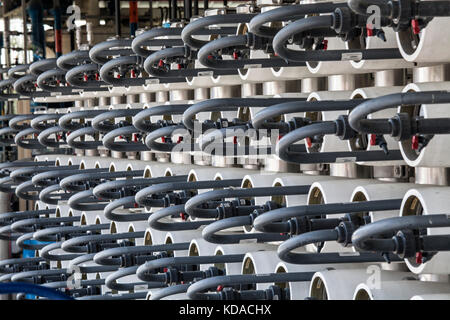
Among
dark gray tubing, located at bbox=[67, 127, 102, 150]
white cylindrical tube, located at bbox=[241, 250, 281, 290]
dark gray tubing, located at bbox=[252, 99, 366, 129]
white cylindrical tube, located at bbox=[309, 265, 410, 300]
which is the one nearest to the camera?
dark gray tubing, located at bbox=[252, 99, 366, 129]

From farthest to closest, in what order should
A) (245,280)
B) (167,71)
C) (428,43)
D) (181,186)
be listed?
(181,186)
(167,71)
(245,280)
(428,43)

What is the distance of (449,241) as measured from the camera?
1.66 meters

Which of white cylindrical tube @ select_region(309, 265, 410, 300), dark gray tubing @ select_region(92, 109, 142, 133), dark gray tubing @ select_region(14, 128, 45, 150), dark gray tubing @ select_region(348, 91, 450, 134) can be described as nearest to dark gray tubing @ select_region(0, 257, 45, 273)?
dark gray tubing @ select_region(14, 128, 45, 150)

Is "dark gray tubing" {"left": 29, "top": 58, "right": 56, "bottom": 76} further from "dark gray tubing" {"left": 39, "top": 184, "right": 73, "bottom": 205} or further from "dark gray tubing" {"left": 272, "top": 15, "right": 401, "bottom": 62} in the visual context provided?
"dark gray tubing" {"left": 272, "top": 15, "right": 401, "bottom": 62}

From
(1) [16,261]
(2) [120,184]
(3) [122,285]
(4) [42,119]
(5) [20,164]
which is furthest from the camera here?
(5) [20,164]

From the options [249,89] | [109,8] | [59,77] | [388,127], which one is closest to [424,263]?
[388,127]

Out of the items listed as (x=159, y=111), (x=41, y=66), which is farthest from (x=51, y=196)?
(x=159, y=111)

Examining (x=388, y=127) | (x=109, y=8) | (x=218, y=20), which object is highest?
(x=109, y=8)

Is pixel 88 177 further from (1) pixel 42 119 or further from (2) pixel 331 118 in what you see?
(2) pixel 331 118

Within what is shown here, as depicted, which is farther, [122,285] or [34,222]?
[34,222]

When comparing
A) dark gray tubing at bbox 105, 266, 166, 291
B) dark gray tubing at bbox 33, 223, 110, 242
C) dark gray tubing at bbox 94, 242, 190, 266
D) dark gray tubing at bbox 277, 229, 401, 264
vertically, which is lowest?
dark gray tubing at bbox 105, 266, 166, 291

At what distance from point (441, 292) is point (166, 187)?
99cm

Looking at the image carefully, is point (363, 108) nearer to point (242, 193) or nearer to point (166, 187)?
point (242, 193)

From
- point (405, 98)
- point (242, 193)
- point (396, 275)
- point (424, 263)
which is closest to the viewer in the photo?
point (405, 98)
